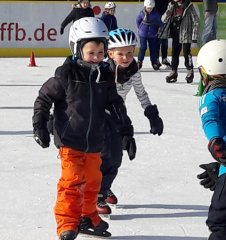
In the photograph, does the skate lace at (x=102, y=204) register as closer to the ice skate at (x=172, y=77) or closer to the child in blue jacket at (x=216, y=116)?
the child in blue jacket at (x=216, y=116)

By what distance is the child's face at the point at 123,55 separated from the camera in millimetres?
5355

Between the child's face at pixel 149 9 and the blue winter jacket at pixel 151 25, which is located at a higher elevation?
the child's face at pixel 149 9

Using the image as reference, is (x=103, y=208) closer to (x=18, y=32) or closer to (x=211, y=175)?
(x=211, y=175)

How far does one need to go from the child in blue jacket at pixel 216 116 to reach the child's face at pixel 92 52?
2.46ft

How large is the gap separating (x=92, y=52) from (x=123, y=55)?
57 cm

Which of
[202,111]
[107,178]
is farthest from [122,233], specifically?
[202,111]

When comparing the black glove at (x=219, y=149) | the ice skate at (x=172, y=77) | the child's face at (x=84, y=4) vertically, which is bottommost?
the ice skate at (x=172, y=77)

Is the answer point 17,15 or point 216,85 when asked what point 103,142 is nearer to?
point 216,85

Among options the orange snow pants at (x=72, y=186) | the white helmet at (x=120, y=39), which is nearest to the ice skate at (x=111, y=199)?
the orange snow pants at (x=72, y=186)

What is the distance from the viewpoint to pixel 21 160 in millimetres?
7191

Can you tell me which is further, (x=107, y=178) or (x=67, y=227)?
(x=107, y=178)

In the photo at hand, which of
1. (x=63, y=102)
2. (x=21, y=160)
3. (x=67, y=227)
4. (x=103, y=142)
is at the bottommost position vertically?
(x=21, y=160)

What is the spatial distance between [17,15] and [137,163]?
11231mm

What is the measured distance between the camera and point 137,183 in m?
6.40
